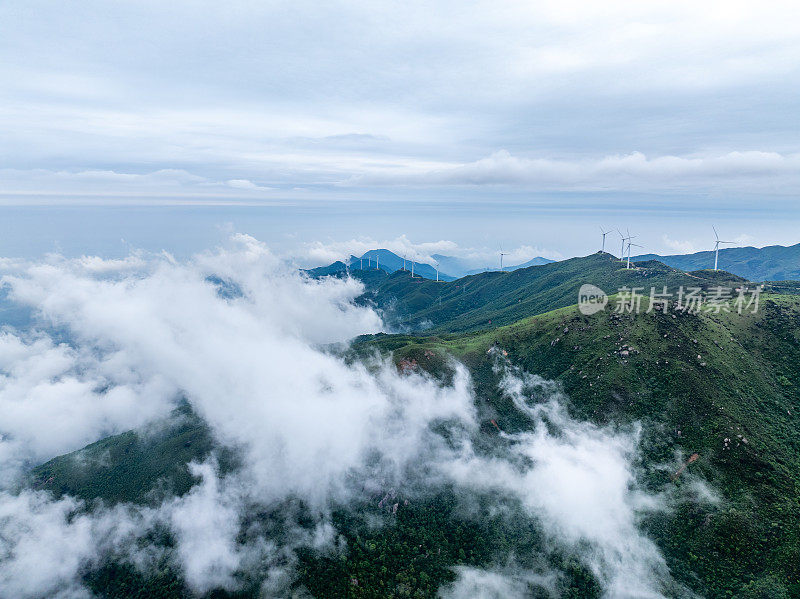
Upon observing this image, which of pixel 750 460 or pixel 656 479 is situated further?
pixel 656 479

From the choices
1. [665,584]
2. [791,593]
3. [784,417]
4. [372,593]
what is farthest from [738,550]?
[372,593]

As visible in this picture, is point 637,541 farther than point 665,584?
Yes

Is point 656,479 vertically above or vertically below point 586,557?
above

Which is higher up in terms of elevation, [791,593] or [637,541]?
[791,593]

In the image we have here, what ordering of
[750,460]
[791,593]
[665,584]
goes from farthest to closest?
[750,460] → [665,584] → [791,593]

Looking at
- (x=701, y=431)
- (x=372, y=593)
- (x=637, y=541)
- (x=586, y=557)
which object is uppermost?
(x=701, y=431)

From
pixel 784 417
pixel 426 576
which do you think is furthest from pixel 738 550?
pixel 426 576

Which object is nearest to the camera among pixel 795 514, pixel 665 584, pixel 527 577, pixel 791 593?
pixel 791 593

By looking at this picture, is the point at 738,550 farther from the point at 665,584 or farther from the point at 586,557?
the point at 586,557

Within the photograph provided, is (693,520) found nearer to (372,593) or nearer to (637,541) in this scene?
(637,541)
